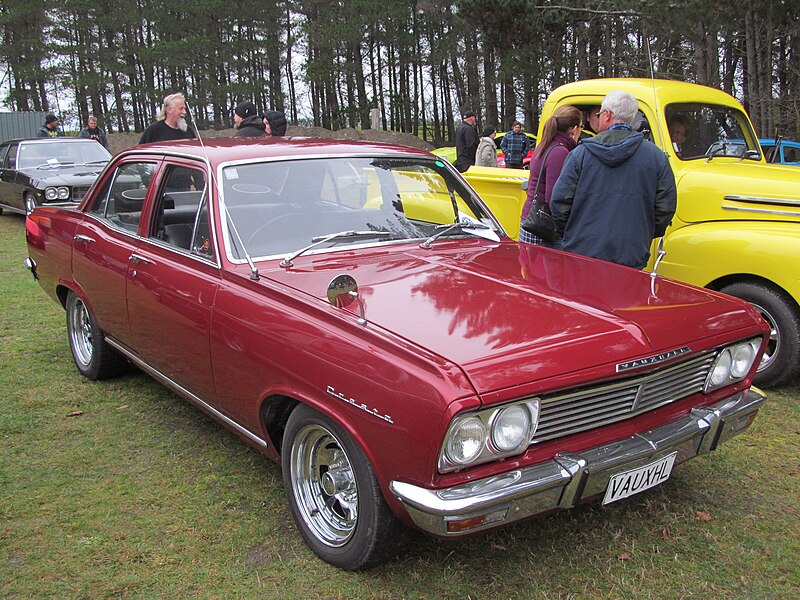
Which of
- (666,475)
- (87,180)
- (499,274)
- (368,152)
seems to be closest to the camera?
(666,475)

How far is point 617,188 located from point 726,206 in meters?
1.29

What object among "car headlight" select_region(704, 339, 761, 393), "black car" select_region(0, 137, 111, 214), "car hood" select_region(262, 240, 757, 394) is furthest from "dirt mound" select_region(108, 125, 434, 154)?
"car headlight" select_region(704, 339, 761, 393)

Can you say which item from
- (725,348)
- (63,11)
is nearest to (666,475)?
(725,348)

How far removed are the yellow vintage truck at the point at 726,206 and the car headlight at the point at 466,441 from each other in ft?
9.49

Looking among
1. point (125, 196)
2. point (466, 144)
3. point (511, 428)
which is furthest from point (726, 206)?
point (466, 144)

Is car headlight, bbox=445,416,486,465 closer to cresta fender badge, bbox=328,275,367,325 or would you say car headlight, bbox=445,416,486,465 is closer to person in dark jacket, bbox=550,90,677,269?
A: cresta fender badge, bbox=328,275,367,325

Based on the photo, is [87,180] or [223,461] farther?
[87,180]

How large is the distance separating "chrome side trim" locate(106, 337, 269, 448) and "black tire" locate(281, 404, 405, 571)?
0.27 m

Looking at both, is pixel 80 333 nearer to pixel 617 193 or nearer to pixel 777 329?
pixel 617 193

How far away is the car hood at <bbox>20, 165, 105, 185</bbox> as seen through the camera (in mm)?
12086

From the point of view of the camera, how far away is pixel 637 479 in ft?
9.31

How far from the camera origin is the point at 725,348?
3158 millimetres

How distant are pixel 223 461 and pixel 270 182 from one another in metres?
1.53

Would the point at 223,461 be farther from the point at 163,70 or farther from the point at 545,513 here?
the point at 163,70
